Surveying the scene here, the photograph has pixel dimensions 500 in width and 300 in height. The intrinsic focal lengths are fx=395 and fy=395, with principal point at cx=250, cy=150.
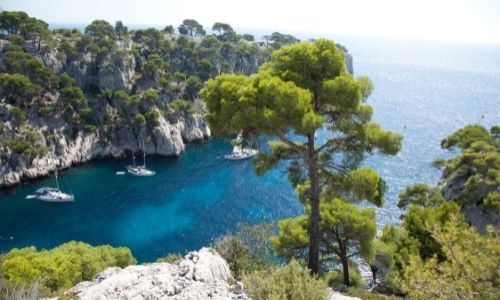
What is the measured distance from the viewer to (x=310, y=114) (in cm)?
1292

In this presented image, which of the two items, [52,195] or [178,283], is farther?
[52,195]

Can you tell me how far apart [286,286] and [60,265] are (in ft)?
56.1

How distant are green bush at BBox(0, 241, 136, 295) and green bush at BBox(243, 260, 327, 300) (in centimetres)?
1099

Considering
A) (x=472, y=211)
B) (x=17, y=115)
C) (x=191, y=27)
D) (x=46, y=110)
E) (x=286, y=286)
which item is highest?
(x=191, y=27)

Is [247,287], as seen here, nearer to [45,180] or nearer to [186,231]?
[186,231]

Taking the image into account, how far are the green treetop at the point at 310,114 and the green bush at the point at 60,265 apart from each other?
10951 millimetres

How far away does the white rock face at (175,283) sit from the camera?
1073 centimetres

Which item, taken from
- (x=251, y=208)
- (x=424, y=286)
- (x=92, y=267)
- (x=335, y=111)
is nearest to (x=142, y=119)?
(x=251, y=208)

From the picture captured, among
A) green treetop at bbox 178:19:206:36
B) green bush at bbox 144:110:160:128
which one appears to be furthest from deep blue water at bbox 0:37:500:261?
green treetop at bbox 178:19:206:36

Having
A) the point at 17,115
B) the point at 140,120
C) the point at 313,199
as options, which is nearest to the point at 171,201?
the point at 140,120

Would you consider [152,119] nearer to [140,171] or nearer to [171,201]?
[140,171]

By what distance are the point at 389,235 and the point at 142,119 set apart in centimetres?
5591

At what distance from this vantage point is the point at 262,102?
13.5 metres

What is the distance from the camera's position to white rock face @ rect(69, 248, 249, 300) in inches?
422
